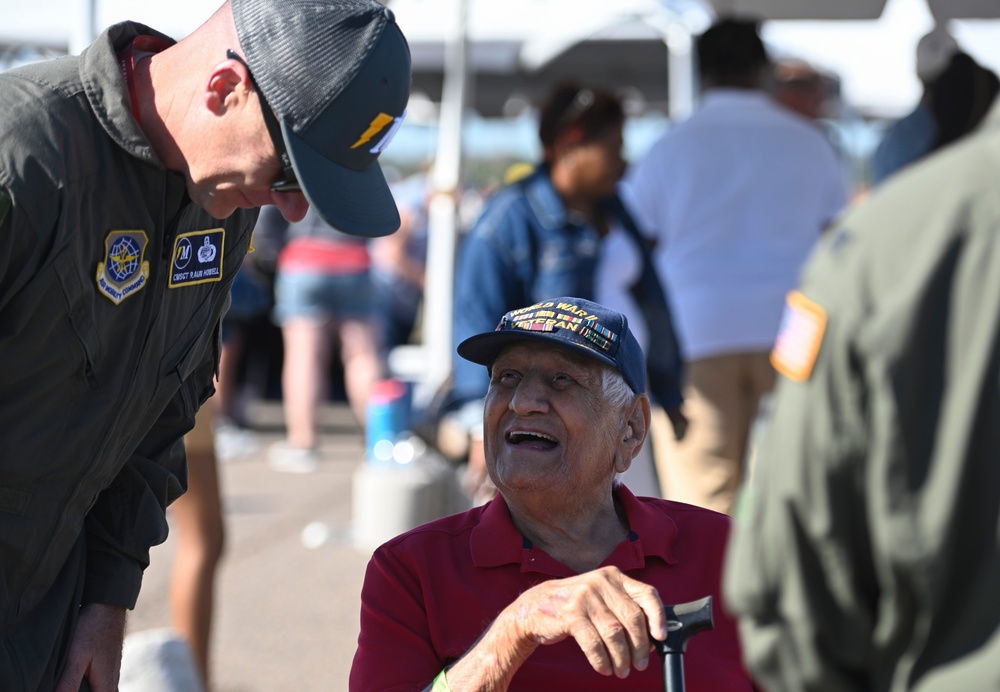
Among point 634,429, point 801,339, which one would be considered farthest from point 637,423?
point 801,339

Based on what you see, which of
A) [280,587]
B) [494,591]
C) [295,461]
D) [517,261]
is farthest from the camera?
[295,461]

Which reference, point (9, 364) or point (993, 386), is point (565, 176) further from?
point (993, 386)

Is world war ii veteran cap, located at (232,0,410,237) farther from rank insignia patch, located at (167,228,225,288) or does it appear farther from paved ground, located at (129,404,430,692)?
paved ground, located at (129,404,430,692)

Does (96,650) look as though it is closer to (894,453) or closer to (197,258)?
(197,258)

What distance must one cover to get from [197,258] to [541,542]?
0.89 metres

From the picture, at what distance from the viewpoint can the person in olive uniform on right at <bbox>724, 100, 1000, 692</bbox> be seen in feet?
3.62

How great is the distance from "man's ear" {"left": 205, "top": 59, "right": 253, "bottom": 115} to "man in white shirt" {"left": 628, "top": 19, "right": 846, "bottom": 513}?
9.53 ft

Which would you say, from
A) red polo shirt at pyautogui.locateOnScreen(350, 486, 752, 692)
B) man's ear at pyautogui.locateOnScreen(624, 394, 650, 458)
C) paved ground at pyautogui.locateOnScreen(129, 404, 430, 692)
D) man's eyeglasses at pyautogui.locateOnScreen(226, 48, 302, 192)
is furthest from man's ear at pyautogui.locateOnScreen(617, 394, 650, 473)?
paved ground at pyautogui.locateOnScreen(129, 404, 430, 692)

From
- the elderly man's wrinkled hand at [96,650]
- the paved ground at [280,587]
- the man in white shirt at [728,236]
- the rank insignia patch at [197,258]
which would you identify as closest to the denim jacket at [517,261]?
the man in white shirt at [728,236]

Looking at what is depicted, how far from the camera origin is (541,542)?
104 inches

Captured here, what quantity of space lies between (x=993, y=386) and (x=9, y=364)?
1.48 meters

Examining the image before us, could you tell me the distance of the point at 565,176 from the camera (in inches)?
172

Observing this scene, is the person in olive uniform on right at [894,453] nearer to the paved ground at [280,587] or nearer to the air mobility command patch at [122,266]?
the air mobility command patch at [122,266]

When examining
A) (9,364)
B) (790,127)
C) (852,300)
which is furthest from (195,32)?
(790,127)
